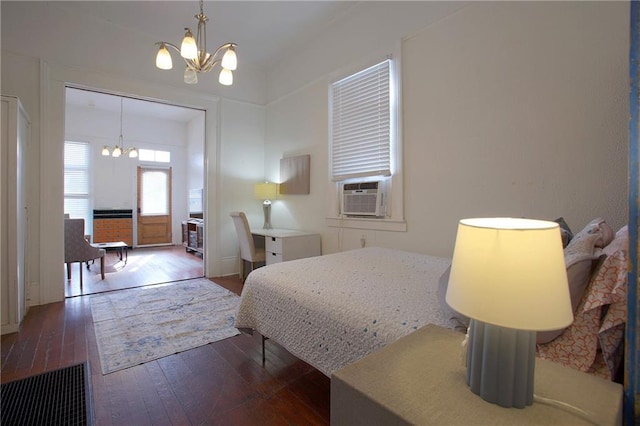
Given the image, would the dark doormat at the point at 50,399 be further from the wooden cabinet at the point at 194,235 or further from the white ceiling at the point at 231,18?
the wooden cabinet at the point at 194,235

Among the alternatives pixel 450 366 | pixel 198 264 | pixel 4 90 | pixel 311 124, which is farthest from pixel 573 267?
pixel 198 264

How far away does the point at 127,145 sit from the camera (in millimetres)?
7117

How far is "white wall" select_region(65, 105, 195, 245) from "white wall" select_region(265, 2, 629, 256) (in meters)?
5.69

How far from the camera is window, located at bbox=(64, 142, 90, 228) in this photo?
21.5 ft

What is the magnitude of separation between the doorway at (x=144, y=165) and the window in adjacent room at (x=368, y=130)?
3.55 metres

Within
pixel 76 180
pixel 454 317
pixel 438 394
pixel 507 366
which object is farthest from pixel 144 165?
pixel 507 366

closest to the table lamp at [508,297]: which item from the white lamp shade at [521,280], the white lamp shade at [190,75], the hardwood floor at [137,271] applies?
the white lamp shade at [521,280]

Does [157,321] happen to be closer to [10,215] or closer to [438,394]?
[10,215]

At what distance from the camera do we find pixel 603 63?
181cm

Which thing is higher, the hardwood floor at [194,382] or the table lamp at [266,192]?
the table lamp at [266,192]

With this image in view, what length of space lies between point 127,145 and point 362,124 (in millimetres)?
6448

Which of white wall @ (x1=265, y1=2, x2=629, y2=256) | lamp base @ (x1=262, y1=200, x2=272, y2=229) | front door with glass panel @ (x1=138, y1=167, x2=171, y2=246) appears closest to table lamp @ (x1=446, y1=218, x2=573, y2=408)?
white wall @ (x1=265, y1=2, x2=629, y2=256)

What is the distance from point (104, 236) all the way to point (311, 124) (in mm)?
5966

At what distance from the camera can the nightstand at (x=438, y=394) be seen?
662 mm
